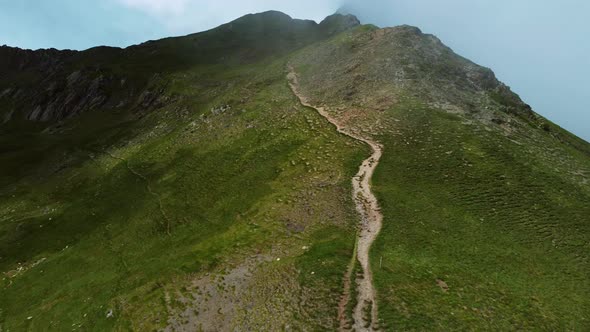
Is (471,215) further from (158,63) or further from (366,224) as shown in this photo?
(158,63)

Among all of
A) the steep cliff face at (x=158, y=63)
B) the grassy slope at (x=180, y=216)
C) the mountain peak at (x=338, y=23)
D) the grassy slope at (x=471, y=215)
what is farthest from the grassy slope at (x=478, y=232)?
the mountain peak at (x=338, y=23)

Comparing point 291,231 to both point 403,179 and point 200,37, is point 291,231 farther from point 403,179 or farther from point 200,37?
point 200,37

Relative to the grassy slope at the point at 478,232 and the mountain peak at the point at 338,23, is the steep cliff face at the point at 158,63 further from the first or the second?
the grassy slope at the point at 478,232

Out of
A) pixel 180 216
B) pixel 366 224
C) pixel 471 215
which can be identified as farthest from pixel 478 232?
pixel 180 216

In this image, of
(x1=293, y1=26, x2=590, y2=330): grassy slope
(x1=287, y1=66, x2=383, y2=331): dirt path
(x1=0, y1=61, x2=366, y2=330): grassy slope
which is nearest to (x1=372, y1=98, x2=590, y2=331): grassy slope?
(x1=293, y1=26, x2=590, y2=330): grassy slope

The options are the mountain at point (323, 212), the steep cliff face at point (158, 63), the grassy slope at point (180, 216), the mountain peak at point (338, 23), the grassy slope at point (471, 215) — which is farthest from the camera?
the steep cliff face at point (158, 63)

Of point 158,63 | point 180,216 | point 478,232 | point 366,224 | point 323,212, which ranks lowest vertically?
point 180,216
